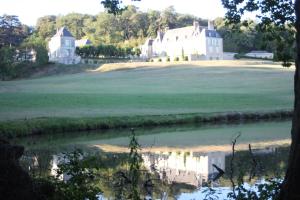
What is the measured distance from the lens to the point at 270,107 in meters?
41.1

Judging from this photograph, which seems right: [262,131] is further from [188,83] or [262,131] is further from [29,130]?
[188,83]

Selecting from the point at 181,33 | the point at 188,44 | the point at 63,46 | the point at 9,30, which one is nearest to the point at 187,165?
the point at 9,30

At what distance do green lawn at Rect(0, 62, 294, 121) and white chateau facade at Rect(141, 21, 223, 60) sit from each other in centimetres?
4615

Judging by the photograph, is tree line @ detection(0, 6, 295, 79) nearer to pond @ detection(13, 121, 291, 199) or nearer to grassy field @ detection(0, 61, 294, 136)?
grassy field @ detection(0, 61, 294, 136)

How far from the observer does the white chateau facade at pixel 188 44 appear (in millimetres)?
121938

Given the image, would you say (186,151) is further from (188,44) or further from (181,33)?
(181,33)

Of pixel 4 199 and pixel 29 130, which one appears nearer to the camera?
pixel 4 199

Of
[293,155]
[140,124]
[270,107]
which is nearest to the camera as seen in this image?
[293,155]

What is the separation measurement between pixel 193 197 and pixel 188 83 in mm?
54776

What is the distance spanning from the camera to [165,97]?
48.1 metres

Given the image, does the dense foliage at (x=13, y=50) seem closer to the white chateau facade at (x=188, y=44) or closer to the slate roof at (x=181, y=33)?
the white chateau facade at (x=188, y=44)

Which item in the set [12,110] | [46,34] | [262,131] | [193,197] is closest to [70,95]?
[12,110]

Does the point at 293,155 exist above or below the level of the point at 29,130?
above

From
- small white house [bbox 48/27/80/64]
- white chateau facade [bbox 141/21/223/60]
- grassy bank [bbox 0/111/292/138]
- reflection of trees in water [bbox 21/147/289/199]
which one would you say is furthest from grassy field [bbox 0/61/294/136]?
small white house [bbox 48/27/80/64]
